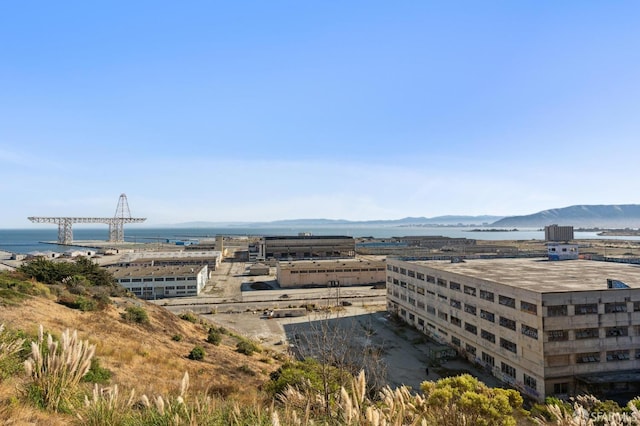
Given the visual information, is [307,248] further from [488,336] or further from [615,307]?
[615,307]

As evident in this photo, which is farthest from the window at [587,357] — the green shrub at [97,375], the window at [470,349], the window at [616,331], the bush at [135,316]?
the bush at [135,316]

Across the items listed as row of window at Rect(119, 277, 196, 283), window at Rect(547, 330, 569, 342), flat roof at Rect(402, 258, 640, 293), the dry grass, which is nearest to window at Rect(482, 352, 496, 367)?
window at Rect(547, 330, 569, 342)

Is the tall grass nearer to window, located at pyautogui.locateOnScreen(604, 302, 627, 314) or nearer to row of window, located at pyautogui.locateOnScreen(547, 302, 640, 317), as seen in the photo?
row of window, located at pyautogui.locateOnScreen(547, 302, 640, 317)

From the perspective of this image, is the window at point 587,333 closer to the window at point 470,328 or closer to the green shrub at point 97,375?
the window at point 470,328

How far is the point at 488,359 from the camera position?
37781 millimetres

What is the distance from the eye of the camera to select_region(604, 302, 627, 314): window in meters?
32.0

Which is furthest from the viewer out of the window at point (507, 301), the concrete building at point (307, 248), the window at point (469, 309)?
the concrete building at point (307, 248)

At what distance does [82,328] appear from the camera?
2595 cm

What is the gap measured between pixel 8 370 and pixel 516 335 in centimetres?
3590

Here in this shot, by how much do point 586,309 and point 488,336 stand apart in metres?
9.21

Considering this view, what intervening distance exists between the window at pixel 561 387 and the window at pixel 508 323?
209 inches

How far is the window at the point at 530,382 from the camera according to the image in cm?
3155

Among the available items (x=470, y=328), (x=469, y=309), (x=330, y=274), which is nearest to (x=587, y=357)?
(x=470, y=328)

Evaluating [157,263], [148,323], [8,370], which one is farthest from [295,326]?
[157,263]
